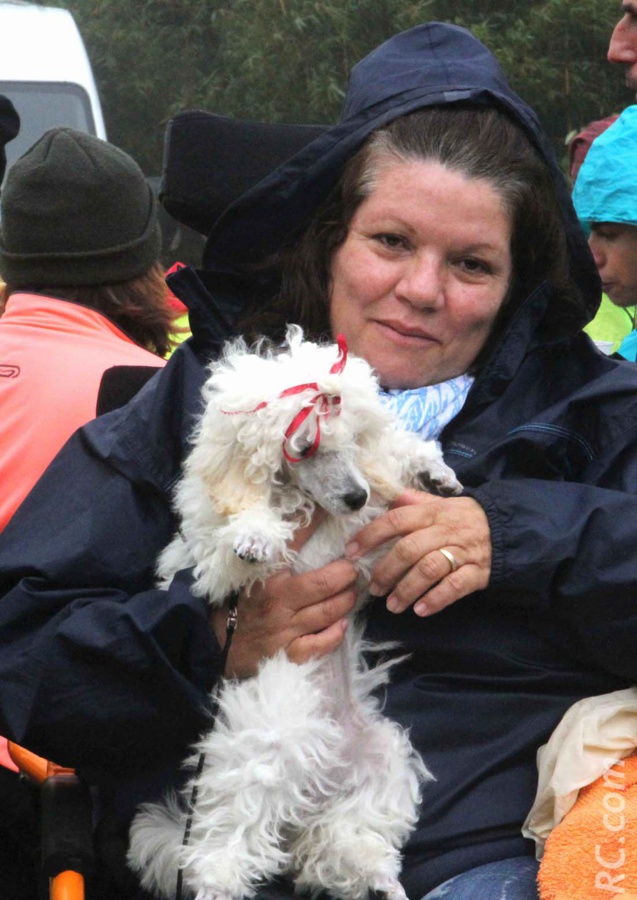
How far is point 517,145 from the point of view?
2.86m

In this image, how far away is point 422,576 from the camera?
245 cm

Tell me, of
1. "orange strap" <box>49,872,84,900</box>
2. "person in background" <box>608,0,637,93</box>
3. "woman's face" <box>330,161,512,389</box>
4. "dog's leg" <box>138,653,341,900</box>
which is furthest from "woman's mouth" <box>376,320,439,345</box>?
"person in background" <box>608,0,637,93</box>

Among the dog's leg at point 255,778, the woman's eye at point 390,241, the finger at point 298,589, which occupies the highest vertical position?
the woman's eye at point 390,241

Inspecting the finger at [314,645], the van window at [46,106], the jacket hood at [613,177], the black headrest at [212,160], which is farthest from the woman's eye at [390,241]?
A: the van window at [46,106]

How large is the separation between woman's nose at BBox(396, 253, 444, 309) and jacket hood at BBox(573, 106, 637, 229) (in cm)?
239

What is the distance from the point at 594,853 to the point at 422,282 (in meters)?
1.25

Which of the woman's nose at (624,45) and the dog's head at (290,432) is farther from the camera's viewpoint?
the woman's nose at (624,45)

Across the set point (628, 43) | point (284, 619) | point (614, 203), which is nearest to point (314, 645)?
point (284, 619)

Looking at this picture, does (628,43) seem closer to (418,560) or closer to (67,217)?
(67,217)

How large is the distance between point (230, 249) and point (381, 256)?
39cm

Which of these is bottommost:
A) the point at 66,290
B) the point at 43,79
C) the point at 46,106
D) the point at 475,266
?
the point at 46,106

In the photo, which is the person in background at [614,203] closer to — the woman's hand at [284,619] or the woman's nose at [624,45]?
the woman's nose at [624,45]

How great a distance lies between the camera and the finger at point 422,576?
244 cm

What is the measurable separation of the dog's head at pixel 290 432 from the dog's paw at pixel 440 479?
7.3 inches
